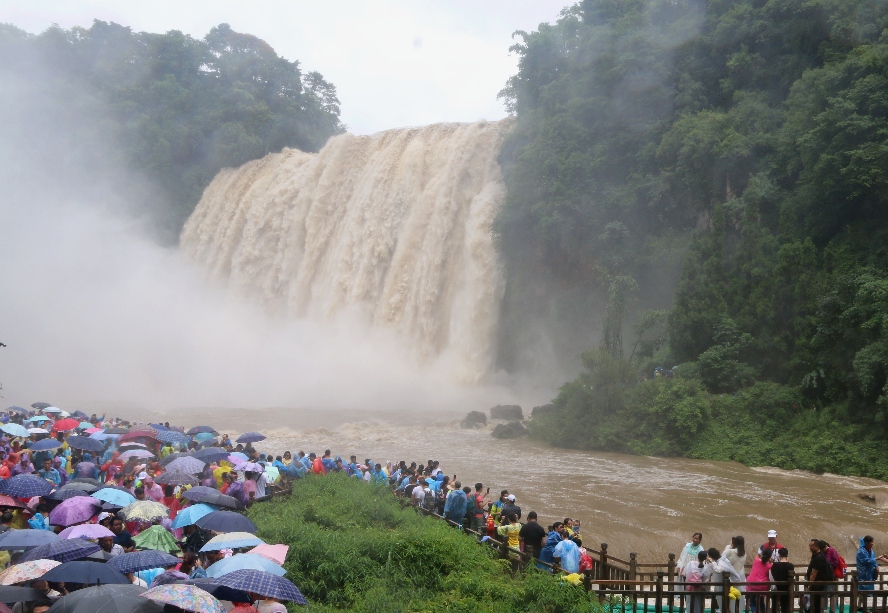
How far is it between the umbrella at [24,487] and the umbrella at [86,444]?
4.03m

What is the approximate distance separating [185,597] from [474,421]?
18545 millimetres

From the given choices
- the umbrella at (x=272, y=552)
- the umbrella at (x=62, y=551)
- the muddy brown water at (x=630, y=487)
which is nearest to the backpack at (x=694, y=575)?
the umbrella at (x=272, y=552)

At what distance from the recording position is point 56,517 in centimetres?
811

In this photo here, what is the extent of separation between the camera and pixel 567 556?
7.83 m

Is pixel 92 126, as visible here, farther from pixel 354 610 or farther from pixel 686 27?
pixel 354 610

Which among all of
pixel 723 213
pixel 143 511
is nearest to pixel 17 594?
pixel 143 511

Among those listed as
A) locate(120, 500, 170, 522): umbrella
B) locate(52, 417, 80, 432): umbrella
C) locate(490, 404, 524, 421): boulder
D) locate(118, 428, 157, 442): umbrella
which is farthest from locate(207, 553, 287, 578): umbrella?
locate(490, 404, 524, 421): boulder

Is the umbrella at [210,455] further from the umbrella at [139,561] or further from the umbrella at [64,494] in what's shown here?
the umbrella at [139,561]

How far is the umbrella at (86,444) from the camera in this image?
13.2 m

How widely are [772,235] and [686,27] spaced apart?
31.7 feet

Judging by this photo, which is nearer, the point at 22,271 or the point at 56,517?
the point at 56,517

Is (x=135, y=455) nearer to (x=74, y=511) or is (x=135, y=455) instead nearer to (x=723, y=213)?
(x=74, y=511)

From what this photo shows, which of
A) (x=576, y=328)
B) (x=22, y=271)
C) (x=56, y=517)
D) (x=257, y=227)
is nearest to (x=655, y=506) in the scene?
(x=56, y=517)

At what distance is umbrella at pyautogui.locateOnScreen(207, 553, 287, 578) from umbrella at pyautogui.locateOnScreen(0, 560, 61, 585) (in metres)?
1.15
